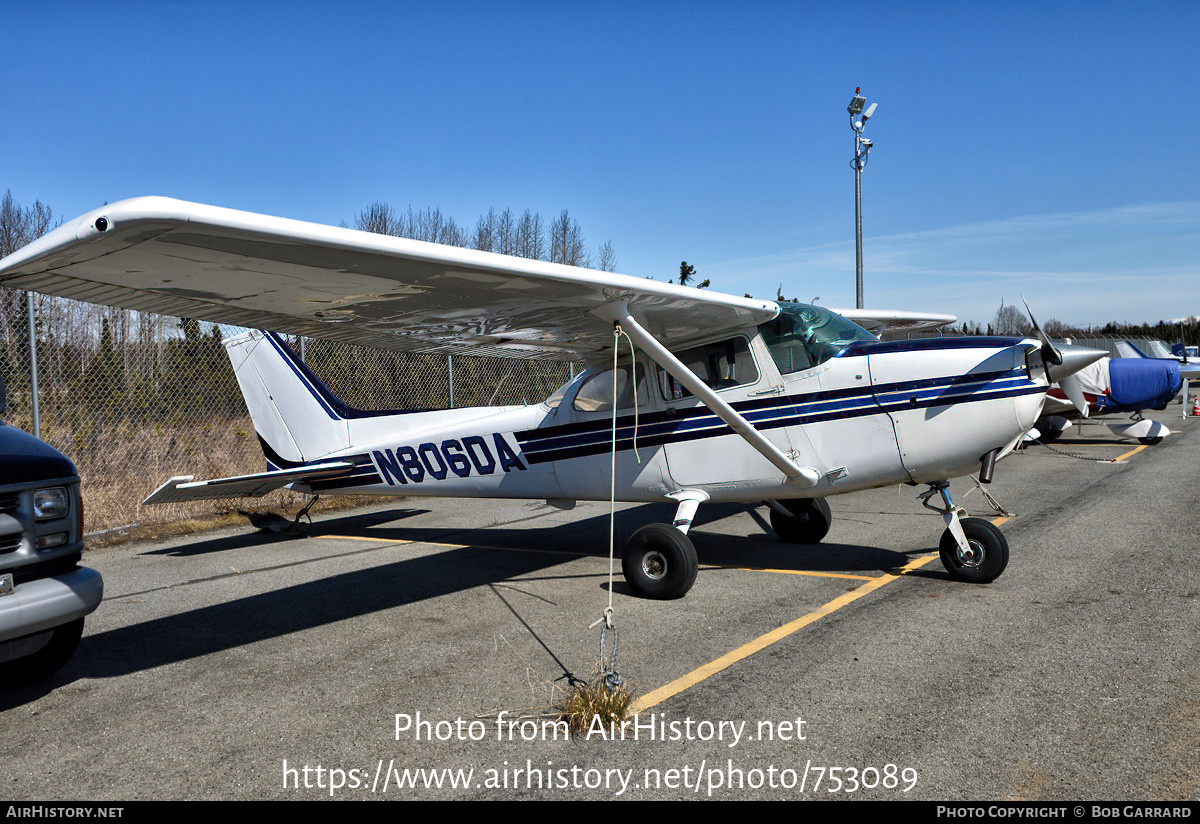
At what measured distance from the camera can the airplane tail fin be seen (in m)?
8.13

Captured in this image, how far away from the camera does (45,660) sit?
422cm

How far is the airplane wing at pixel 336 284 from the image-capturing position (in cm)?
310

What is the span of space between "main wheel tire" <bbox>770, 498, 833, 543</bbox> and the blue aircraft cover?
34.9ft

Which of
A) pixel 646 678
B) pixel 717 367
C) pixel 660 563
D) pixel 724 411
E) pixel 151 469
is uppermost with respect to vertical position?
pixel 717 367

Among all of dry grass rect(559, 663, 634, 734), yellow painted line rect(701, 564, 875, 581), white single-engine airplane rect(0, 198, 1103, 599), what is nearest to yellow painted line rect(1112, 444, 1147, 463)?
white single-engine airplane rect(0, 198, 1103, 599)

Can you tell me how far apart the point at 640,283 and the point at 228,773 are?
11.9ft

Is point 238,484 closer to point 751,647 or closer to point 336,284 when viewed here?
point 336,284

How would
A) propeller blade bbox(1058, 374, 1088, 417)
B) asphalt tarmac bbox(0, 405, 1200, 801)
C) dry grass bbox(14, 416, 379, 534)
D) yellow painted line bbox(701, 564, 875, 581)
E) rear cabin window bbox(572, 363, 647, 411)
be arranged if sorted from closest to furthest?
asphalt tarmac bbox(0, 405, 1200, 801), propeller blade bbox(1058, 374, 1088, 417), yellow painted line bbox(701, 564, 875, 581), rear cabin window bbox(572, 363, 647, 411), dry grass bbox(14, 416, 379, 534)

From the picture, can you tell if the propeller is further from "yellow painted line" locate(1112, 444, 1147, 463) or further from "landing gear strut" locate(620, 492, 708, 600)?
"yellow painted line" locate(1112, 444, 1147, 463)

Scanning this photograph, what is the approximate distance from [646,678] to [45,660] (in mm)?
3273

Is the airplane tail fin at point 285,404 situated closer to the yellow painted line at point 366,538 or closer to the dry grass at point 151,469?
the yellow painted line at point 366,538

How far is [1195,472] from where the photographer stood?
38.9ft

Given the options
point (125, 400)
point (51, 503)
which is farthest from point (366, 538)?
point (51, 503)
